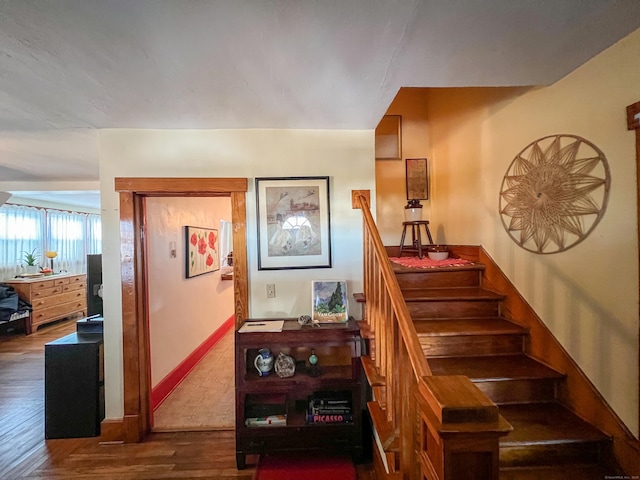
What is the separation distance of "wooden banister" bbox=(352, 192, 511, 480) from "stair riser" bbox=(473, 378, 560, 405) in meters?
0.68

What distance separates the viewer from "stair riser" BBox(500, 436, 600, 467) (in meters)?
1.40

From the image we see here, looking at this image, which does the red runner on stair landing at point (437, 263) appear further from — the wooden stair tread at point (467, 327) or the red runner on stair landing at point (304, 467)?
the red runner on stair landing at point (304, 467)

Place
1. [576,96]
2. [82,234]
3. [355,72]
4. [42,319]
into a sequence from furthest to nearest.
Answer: [82,234]
[42,319]
[576,96]
[355,72]

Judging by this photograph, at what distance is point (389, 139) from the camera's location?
3668mm

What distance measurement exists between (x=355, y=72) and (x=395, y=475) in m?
1.91

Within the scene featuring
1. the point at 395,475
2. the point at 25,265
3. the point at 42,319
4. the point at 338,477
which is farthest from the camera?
the point at 25,265

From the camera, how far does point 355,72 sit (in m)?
1.44

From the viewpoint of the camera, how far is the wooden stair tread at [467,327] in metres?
1.90

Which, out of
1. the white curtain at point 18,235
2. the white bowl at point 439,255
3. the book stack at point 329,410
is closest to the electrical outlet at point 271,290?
the book stack at point 329,410

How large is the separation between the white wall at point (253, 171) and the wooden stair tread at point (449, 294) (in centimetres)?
46

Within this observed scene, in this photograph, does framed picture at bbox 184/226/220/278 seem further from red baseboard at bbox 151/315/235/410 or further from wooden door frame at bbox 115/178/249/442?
wooden door frame at bbox 115/178/249/442

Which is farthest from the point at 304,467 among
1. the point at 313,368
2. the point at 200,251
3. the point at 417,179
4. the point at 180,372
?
the point at 417,179

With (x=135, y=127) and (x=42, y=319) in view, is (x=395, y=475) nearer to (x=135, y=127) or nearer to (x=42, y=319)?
(x=135, y=127)

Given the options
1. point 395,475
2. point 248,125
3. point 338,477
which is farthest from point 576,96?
point 338,477
